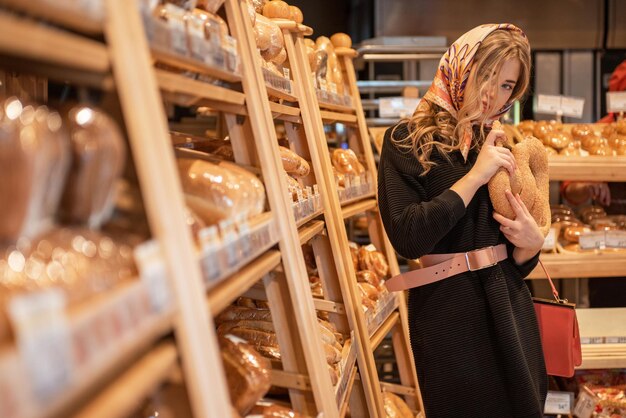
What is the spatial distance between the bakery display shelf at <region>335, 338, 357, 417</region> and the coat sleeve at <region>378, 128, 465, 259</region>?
352mm

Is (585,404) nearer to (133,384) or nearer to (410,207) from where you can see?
(410,207)

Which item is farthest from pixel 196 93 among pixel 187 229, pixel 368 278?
pixel 368 278

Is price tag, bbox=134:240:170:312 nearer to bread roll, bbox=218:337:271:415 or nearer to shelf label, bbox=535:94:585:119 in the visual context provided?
bread roll, bbox=218:337:271:415

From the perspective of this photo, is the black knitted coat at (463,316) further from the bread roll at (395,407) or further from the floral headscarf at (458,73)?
the bread roll at (395,407)

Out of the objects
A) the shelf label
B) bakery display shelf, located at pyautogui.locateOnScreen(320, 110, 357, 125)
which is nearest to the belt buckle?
bakery display shelf, located at pyautogui.locateOnScreen(320, 110, 357, 125)

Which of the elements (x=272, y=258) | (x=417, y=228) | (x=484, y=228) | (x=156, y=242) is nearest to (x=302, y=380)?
(x=272, y=258)

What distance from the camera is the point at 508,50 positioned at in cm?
192

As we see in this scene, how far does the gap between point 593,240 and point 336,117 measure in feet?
4.09

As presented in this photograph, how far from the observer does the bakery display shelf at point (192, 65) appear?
1037 mm

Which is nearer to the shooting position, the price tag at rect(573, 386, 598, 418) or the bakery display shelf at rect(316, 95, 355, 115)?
the bakery display shelf at rect(316, 95, 355, 115)

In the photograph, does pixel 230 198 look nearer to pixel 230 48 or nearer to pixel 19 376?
pixel 230 48

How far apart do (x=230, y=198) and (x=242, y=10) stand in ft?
1.58

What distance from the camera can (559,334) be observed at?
2246mm

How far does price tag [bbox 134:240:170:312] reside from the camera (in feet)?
2.64
